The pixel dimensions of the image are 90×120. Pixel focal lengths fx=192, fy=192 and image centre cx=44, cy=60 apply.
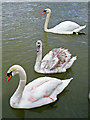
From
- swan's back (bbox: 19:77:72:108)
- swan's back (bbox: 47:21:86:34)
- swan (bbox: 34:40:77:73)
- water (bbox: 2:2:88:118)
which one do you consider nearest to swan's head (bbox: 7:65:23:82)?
swan's back (bbox: 19:77:72:108)

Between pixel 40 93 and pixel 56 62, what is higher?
pixel 56 62

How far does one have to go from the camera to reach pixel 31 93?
4.19 metres

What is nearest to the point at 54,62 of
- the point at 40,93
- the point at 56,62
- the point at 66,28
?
the point at 56,62

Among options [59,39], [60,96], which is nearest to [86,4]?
[59,39]

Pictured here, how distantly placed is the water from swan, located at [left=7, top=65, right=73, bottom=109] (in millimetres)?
132

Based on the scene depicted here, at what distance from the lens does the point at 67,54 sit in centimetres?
556

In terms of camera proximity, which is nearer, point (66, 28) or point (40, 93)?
point (40, 93)

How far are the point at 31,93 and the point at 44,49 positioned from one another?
315 centimetres

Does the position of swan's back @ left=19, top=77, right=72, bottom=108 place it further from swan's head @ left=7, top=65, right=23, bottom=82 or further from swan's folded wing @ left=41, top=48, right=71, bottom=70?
swan's folded wing @ left=41, top=48, right=71, bottom=70

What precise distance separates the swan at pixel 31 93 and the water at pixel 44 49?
13 cm

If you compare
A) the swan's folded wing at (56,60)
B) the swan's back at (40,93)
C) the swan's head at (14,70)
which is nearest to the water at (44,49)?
the swan's back at (40,93)

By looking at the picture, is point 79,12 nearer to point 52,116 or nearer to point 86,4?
point 86,4

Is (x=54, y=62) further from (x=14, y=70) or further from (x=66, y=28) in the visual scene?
(x=66, y=28)

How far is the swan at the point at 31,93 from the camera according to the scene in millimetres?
4074
